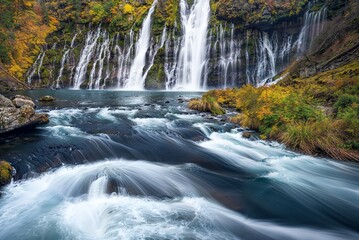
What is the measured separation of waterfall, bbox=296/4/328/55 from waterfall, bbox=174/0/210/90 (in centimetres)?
1377

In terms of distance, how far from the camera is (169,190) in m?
6.21

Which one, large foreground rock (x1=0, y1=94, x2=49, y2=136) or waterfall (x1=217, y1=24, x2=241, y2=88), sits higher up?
waterfall (x1=217, y1=24, x2=241, y2=88)

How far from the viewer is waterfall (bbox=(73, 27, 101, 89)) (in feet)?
147

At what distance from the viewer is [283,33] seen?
37.0 metres

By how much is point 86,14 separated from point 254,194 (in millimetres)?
55128

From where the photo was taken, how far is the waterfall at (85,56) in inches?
1768

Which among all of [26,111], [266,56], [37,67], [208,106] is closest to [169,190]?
[26,111]

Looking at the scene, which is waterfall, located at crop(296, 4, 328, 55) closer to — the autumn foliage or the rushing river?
the rushing river

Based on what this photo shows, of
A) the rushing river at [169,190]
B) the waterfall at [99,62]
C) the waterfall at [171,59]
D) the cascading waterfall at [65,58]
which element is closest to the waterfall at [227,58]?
the waterfall at [171,59]

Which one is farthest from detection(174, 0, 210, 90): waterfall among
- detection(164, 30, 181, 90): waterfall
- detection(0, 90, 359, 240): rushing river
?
detection(0, 90, 359, 240): rushing river

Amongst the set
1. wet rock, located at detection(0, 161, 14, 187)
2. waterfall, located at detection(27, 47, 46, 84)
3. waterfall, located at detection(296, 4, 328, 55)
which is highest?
waterfall, located at detection(296, 4, 328, 55)

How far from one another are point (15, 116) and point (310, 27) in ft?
119

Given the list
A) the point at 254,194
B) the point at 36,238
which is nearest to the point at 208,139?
the point at 254,194

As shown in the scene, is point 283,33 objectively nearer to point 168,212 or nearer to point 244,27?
point 244,27
